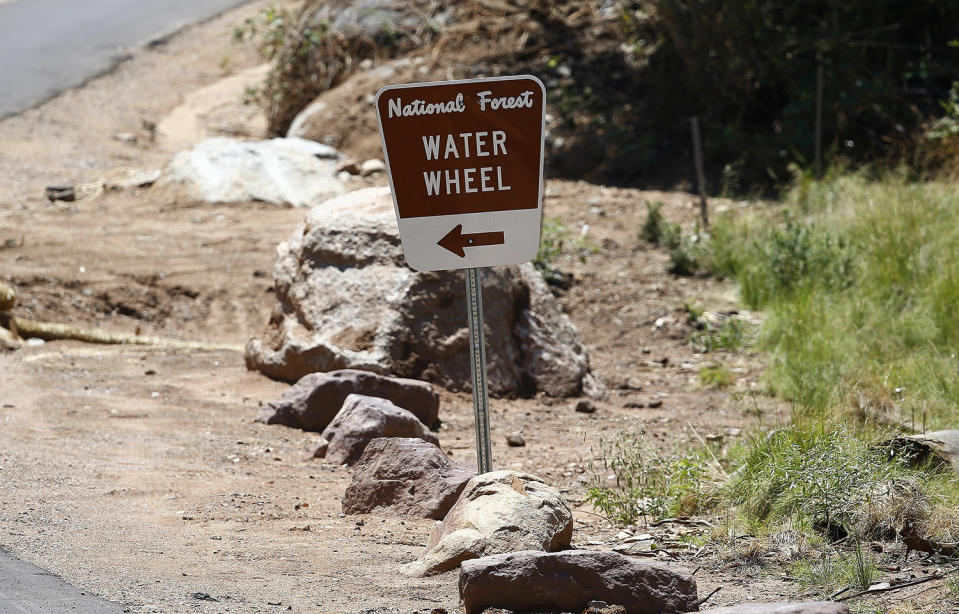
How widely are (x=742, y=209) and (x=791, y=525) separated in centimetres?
644

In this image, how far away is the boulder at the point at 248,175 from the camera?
9.78 metres

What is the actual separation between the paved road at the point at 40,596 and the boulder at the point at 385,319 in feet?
9.39

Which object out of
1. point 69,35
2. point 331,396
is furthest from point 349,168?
point 69,35

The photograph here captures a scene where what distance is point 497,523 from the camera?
325cm

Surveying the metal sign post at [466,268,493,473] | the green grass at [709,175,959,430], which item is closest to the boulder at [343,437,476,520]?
the metal sign post at [466,268,493,473]

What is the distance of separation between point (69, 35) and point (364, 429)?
1225 cm

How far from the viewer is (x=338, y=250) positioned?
5973 mm

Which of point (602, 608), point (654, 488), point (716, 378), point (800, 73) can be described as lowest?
point (716, 378)

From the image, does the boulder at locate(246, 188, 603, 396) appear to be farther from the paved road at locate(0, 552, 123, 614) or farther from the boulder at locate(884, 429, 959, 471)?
the paved road at locate(0, 552, 123, 614)

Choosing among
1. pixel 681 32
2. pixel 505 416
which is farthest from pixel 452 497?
pixel 681 32

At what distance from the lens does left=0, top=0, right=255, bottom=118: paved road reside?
→ 42.6 feet

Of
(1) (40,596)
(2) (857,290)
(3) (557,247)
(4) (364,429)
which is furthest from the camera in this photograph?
(3) (557,247)

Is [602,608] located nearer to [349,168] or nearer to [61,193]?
[349,168]

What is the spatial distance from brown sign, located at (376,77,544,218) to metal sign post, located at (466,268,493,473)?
27 centimetres
